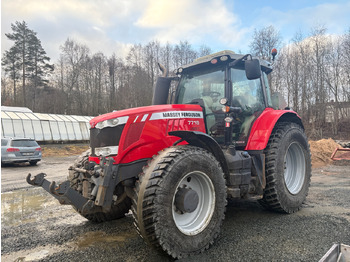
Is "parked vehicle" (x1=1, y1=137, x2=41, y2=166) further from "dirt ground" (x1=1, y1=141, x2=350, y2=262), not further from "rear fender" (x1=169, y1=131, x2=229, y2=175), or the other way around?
"rear fender" (x1=169, y1=131, x2=229, y2=175)

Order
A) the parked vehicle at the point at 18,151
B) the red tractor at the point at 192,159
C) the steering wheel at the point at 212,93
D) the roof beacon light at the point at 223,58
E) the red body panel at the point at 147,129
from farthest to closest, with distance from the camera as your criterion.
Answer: the parked vehicle at the point at 18,151, the steering wheel at the point at 212,93, the roof beacon light at the point at 223,58, the red body panel at the point at 147,129, the red tractor at the point at 192,159

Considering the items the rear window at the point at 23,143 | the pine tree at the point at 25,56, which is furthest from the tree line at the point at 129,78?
the rear window at the point at 23,143

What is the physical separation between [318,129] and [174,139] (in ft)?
91.9

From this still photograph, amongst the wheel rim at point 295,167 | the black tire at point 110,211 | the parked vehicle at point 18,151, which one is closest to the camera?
the black tire at point 110,211

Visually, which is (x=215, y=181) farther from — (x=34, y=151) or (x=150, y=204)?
(x=34, y=151)

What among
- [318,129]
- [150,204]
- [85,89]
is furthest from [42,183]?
[85,89]

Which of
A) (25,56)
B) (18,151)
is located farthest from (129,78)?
(18,151)

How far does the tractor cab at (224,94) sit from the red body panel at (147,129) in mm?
700

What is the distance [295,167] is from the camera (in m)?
4.86

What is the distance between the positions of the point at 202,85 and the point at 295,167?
8.06 ft

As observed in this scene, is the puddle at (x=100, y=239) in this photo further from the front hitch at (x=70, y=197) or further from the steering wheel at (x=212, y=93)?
the steering wheel at (x=212, y=93)

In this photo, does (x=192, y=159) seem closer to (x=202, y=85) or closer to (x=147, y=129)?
(x=147, y=129)

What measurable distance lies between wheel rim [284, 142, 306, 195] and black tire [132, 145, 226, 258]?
218 centimetres

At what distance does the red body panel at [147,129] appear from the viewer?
10.0 ft
